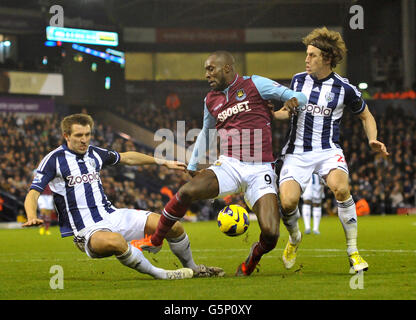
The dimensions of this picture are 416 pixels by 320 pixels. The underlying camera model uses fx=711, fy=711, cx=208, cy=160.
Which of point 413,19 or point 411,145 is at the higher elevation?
point 413,19

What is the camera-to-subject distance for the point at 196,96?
4069cm

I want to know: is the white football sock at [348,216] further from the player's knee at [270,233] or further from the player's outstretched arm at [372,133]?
the player's knee at [270,233]

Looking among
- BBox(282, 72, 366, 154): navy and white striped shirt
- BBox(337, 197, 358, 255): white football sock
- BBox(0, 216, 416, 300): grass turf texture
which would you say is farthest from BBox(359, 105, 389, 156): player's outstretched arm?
BBox(0, 216, 416, 300): grass turf texture

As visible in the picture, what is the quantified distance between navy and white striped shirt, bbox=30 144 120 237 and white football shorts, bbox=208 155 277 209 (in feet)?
4.04

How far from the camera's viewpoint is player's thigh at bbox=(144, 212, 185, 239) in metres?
7.44

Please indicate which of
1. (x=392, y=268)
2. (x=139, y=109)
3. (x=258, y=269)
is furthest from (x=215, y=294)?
(x=139, y=109)

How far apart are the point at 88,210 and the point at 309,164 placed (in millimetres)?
2474

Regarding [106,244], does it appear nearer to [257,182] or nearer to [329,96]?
[257,182]

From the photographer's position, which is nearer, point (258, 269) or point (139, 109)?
point (258, 269)

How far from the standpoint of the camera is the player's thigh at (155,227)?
744 centimetres

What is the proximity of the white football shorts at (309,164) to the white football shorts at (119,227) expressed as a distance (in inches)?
65.3

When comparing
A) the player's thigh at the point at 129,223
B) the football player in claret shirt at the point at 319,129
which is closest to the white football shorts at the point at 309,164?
the football player in claret shirt at the point at 319,129

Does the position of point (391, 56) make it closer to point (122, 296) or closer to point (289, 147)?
point (289, 147)
